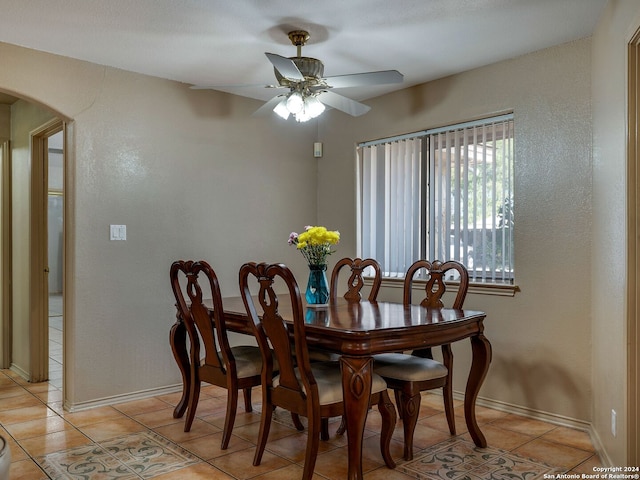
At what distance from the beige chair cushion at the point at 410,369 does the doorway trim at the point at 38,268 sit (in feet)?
9.79

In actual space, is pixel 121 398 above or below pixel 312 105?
below

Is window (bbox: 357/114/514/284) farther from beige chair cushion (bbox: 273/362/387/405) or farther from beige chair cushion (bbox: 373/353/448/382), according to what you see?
beige chair cushion (bbox: 273/362/387/405)

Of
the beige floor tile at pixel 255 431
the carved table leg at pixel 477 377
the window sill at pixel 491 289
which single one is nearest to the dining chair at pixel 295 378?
the beige floor tile at pixel 255 431

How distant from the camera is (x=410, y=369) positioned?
2775 millimetres

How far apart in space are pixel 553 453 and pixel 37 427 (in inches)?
119

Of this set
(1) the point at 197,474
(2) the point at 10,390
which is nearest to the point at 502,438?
(1) the point at 197,474

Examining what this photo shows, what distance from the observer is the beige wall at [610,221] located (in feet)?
7.65

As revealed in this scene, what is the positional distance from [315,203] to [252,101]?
111 centimetres

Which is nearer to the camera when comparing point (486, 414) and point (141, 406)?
point (486, 414)

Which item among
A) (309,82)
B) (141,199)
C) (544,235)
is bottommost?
(544,235)

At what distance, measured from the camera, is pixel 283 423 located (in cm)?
332

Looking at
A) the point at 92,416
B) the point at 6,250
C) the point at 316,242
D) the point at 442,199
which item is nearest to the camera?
the point at 316,242

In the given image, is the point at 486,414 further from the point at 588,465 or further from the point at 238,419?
the point at 238,419

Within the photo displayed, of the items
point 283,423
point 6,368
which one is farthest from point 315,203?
point 6,368
